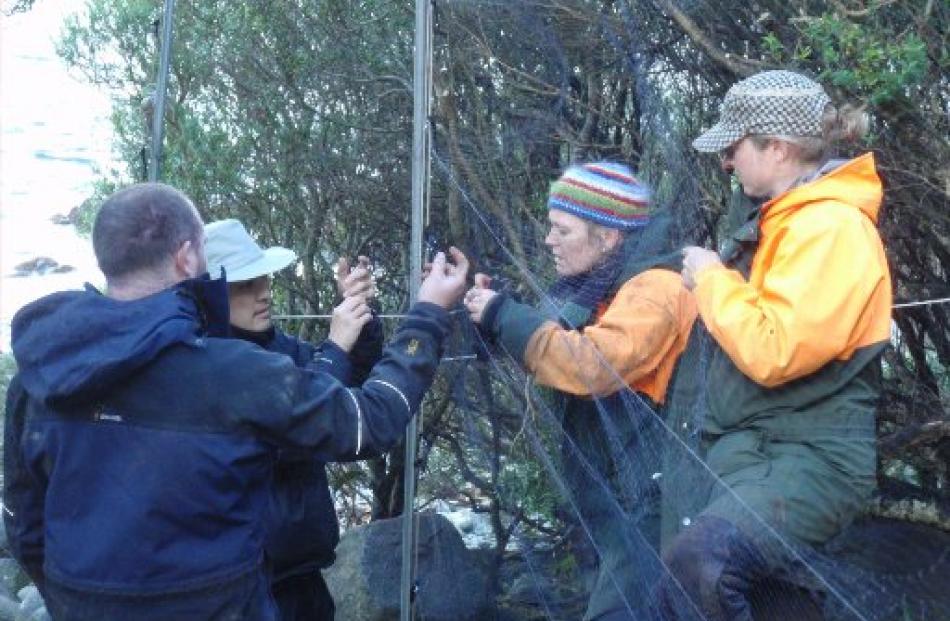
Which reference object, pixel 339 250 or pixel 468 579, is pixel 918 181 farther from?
pixel 339 250

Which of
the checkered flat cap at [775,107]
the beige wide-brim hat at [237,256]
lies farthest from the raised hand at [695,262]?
the beige wide-brim hat at [237,256]

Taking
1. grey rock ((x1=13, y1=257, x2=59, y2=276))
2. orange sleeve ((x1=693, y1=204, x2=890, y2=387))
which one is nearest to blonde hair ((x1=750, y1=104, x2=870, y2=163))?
orange sleeve ((x1=693, y1=204, x2=890, y2=387))

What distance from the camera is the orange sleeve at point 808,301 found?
109 inches

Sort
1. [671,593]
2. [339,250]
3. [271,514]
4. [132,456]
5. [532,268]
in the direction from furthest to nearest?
[339,250]
[532,268]
[271,514]
[671,593]
[132,456]

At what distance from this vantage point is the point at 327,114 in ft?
18.1

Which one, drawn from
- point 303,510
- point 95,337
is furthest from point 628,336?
point 95,337

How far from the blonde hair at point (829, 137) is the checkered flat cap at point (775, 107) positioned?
2 centimetres

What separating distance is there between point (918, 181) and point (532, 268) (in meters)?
1.26

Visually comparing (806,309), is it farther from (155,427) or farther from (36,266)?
(36,266)

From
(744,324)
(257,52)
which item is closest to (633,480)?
(744,324)

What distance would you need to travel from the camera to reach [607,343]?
333 cm

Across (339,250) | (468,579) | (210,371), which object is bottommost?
(468,579)

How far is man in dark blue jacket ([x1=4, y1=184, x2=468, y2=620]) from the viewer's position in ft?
8.87

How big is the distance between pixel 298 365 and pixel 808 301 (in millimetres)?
1432
